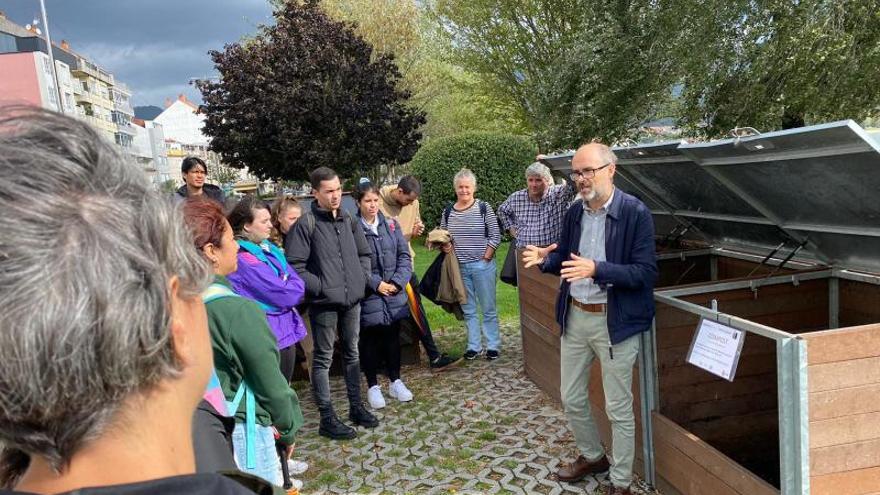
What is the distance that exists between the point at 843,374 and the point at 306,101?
50.4 feet

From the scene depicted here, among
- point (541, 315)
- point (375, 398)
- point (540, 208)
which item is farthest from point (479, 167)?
point (375, 398)

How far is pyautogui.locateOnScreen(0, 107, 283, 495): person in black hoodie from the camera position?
729 millimetres

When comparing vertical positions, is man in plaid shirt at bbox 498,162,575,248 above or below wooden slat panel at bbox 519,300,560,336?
above

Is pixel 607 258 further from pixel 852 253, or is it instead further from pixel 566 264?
pixel 852 253

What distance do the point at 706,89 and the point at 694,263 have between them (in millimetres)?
9910

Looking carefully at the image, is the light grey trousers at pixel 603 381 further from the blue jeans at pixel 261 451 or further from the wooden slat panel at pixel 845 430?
the blue jeans at pixel 261 451

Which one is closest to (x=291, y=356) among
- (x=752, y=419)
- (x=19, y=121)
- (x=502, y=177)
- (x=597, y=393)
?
(x=597, y=393)

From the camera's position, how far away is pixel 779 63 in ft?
40.3

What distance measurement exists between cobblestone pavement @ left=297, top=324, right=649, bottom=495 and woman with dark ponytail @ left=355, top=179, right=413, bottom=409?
0.28 meters

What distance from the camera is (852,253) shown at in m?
3.61

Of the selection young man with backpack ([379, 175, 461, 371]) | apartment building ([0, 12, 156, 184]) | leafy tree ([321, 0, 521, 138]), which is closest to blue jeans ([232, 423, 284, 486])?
young man with backpack ([379, 175, 461, 371])

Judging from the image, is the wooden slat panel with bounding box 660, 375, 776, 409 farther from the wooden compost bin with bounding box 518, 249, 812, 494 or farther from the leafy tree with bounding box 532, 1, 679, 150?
the leafy tree with bounding box 532, 1, 679, 150

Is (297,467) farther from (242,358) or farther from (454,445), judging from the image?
(242,358)

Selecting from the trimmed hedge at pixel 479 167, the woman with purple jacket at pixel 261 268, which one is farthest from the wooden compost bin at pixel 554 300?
the trimmed hedge at pixel 479 167
